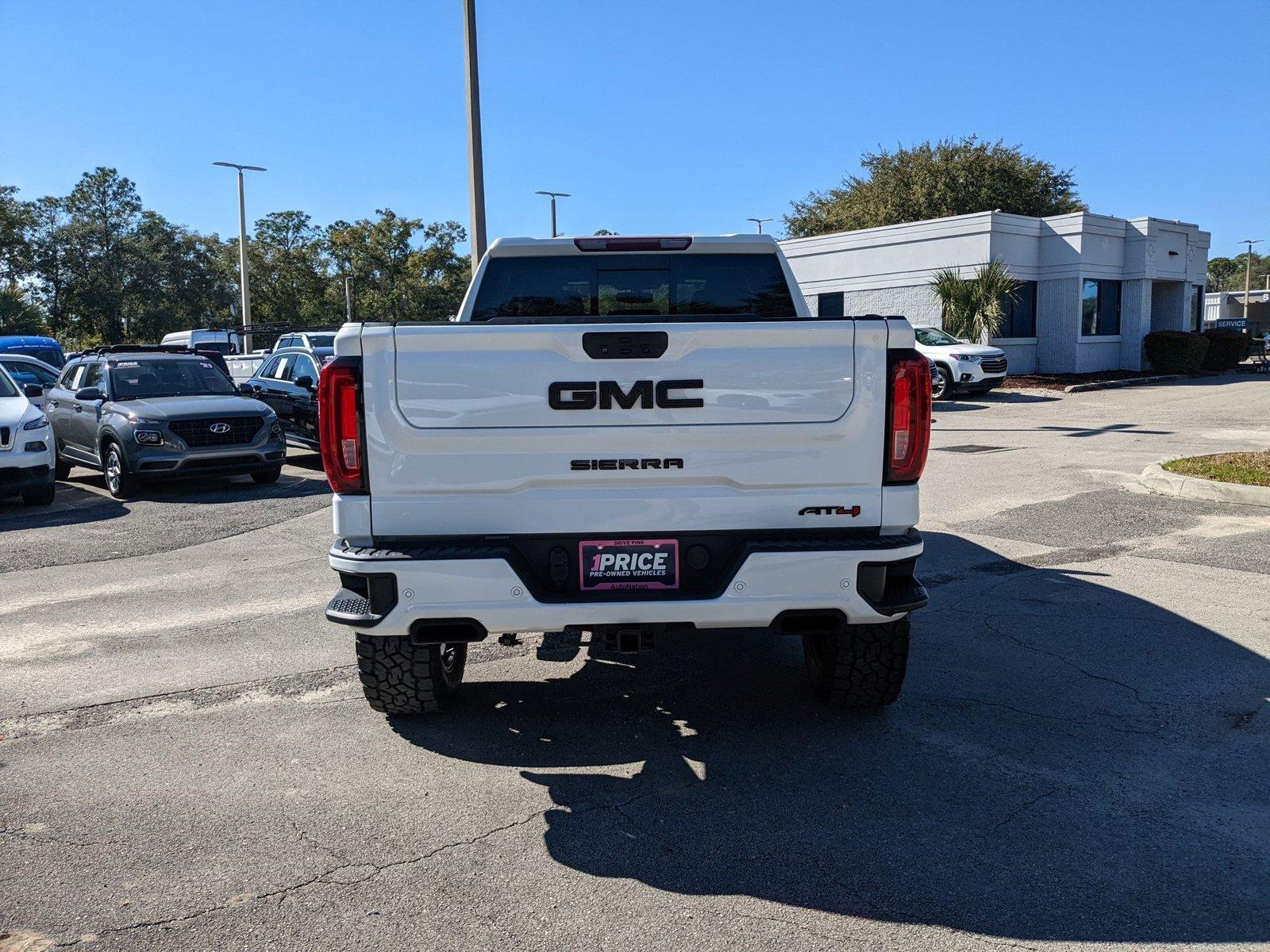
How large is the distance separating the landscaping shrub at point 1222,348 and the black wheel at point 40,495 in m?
31.1

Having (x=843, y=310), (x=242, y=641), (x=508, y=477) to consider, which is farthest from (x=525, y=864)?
(x=843, y=310)

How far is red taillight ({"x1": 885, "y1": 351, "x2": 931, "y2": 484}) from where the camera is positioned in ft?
12.6

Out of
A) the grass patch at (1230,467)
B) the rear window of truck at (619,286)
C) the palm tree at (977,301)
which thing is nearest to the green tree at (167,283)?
the palm tree at (977,301)

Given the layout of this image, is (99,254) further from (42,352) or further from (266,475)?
(266,475)

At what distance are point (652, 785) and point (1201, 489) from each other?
8.77m

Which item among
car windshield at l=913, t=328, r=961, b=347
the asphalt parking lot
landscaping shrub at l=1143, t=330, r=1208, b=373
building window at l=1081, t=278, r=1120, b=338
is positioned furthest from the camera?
landscaping shrub at l=1143, t=330, r=1208, b=373

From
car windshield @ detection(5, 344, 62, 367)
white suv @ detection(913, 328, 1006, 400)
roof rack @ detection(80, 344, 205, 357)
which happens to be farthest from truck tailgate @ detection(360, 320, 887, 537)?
car windshield @ detection(5, 344, 62, 367)

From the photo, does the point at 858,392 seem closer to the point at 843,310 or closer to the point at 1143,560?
the point at 1143,560

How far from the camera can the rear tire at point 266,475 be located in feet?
43.1

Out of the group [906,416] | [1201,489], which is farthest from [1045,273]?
[906,416]

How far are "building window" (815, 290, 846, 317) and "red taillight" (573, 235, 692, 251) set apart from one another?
27.3m

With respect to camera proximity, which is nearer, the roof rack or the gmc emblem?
the gmc emblem

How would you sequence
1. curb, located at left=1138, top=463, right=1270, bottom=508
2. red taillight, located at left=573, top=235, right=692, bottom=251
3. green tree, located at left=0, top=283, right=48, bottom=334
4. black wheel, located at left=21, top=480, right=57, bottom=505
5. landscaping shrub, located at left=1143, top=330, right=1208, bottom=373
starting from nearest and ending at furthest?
red taillight, located at left=573, top=235, right=692, bottom=251
curb, located at left=1138, top=463, right=1270, bottom=508
black wheel, located at left=21, top=480, right=57, bottom=505
landscaping shrub, located at left=1143, top=330, right=1208, bottom=373
green tree, located at left=0, top=283, right=48, bottom=334

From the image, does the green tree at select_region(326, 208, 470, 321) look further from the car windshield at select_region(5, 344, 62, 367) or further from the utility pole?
the utility pole
